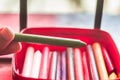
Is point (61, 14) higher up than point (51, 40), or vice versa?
point (61, 14)

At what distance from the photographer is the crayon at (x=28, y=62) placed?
586mm

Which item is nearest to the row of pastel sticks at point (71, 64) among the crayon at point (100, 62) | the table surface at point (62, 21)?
the crayon at point (100, 62)

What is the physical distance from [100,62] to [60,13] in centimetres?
86

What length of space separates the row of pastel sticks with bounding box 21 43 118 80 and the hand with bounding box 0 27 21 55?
0.13 metres

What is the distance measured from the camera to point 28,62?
62 cm

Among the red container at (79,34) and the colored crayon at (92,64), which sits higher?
the red container at (79,34)

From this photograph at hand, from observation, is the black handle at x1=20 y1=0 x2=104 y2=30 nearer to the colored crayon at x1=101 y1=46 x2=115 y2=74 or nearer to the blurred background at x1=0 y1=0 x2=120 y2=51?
the colored crayon at x1=101 y1=46 x2=115 y2=74

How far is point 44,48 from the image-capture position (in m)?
0.71

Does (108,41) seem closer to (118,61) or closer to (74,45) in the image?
(118,61)

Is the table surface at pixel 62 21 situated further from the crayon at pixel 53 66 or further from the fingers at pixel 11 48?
the fingers at pixel 11 48

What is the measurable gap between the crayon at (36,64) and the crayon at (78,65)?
9 centimetres

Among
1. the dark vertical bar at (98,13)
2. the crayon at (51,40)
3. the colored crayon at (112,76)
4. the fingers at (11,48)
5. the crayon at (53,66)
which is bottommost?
the colored crayon at (112,76)

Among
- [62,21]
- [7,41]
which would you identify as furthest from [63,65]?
[62,21]

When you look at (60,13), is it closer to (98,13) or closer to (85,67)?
(98,13)
